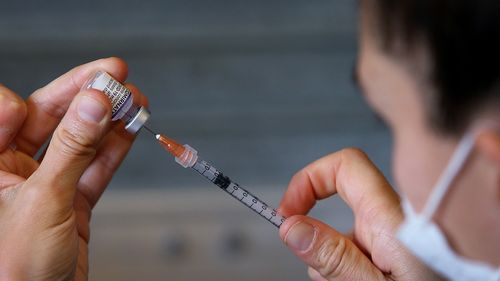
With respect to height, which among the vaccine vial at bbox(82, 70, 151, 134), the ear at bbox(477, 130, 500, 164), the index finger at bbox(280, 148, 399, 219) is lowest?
the vaccine vial at bbox(82, 70, 151, 134)

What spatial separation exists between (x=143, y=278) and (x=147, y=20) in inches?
34.2

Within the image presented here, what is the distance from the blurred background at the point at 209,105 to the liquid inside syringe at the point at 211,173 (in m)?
0.87

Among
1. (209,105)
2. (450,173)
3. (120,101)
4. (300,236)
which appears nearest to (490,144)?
(450,173)

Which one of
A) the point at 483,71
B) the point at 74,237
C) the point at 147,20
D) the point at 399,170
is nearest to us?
the point at 483,71

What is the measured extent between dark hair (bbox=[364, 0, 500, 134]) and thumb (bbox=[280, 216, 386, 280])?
422mm

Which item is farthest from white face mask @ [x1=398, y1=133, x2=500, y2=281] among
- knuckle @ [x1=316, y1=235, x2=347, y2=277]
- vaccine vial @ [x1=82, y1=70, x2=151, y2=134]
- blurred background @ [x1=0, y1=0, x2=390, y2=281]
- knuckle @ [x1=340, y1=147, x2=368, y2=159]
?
blurred background @ [x1=0, y1=0, x2=390, y2=281]

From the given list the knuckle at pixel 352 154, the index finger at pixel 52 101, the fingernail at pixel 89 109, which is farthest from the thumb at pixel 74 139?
the knuckle at pixel 352 154

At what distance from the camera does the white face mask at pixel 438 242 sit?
0.77m

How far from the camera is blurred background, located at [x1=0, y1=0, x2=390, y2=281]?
200 centimetres

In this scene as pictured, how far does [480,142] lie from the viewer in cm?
70

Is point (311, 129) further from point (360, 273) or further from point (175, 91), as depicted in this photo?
point (360, 273)

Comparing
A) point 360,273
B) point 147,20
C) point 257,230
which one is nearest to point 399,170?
point 360,273

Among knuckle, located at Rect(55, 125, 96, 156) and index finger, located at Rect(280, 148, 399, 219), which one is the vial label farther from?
index finger, located at Rect(280, 148, 399, 219)

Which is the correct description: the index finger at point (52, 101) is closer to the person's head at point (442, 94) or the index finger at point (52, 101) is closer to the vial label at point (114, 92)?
the vial label at point (114, 92)
